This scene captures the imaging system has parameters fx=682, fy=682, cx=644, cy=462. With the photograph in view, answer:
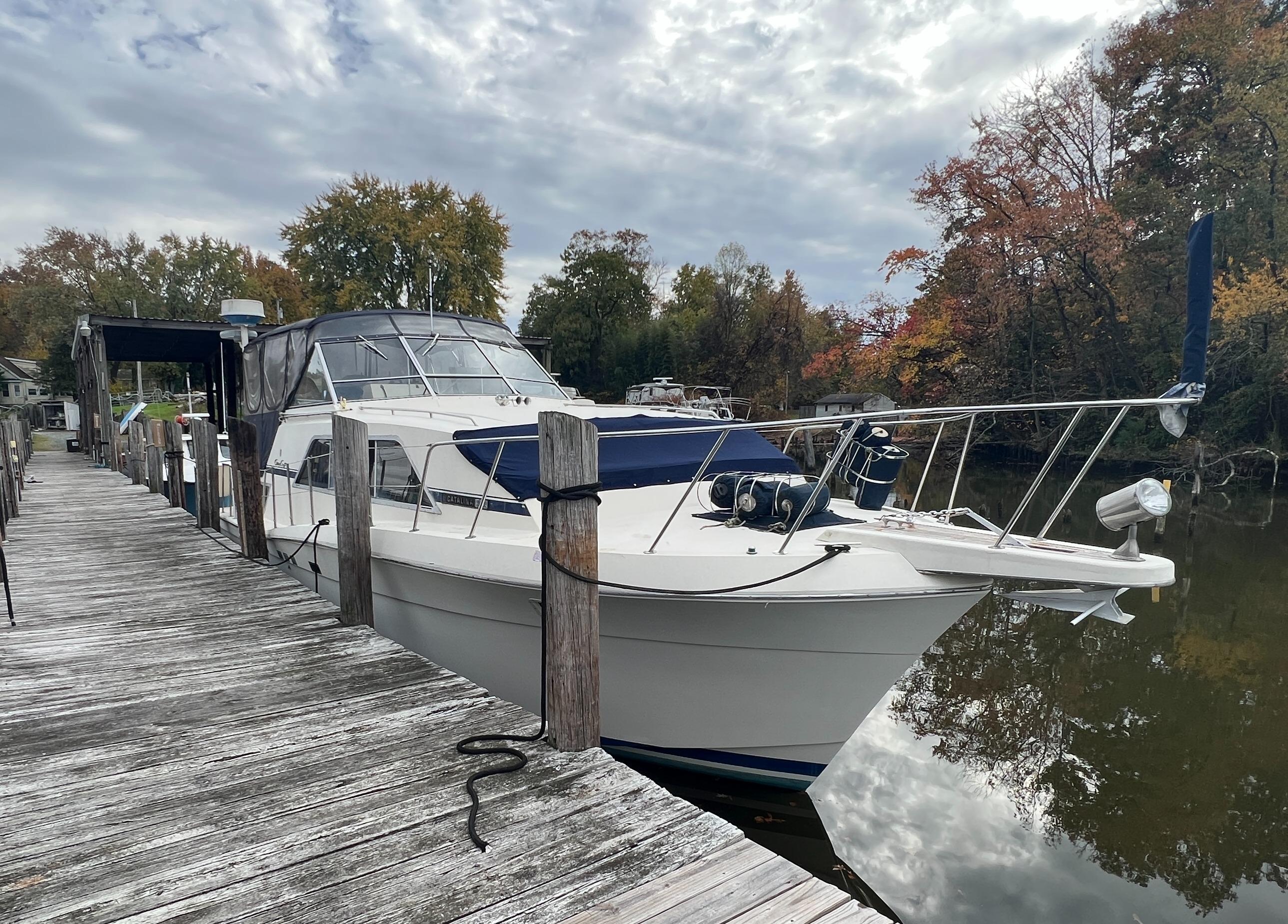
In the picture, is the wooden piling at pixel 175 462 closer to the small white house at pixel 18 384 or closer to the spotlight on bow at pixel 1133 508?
the spotlight on bow at pixel 1133 508

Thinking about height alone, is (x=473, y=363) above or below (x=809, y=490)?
above

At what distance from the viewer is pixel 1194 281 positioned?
8.36 feet

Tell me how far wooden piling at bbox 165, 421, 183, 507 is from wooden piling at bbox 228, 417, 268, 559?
3853mm

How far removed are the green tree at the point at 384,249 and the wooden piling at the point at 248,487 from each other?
2609cm

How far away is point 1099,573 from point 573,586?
2252 mm

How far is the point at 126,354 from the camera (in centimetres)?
1997

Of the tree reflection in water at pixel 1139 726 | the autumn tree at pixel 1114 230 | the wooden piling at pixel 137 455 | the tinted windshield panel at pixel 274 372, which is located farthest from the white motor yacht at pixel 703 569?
the autumn tree at pixel 1114 230

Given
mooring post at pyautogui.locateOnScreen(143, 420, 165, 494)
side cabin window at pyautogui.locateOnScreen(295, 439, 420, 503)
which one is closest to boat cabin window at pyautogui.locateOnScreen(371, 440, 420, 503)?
side cabin window at pyautogui.locateOnScreen(295, 439, 420, 503)

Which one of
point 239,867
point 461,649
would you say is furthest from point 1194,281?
point 461,649

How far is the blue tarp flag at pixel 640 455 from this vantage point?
443 cm

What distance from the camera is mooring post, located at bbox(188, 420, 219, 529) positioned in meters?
7.80

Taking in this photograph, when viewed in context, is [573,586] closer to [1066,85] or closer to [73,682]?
[73,682]

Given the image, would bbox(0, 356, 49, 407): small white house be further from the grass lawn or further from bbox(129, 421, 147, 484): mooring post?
bbox(129, 421, 147, 484): mooring post

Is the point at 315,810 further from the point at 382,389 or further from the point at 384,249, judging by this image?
the point at 384,249
